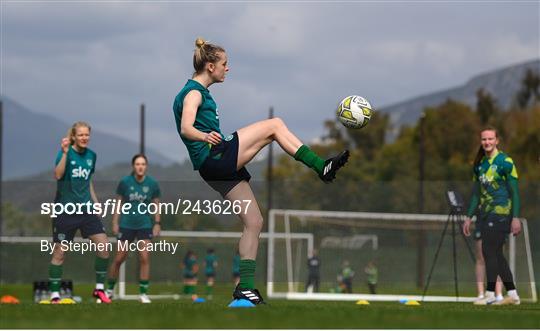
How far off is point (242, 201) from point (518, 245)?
16.3 m

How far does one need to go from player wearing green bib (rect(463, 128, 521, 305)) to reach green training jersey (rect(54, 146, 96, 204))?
15.7 ft

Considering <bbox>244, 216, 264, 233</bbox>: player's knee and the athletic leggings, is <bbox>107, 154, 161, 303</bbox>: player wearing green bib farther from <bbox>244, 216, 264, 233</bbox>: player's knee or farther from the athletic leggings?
<bbox>244, 216, 264, 233</bbox>: player's knee

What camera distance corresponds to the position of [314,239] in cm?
2545

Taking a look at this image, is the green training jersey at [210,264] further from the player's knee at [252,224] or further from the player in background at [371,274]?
the player's knee at [252,224]

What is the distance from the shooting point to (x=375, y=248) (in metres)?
25.4

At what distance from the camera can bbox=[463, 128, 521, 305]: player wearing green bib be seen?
13.8 meters

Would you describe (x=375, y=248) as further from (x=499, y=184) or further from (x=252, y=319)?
(x=252, y=319)

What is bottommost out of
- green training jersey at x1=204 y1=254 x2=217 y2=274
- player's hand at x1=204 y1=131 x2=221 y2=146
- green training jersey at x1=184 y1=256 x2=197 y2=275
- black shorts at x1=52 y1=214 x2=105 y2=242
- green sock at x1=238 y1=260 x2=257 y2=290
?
green sock at x1=238 y1=260 x2=257 y2=290

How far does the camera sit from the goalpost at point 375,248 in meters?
24.3

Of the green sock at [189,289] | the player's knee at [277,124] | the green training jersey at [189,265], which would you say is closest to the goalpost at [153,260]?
the green sock at [189,289]

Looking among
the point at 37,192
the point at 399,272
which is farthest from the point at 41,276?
the point at 399,272

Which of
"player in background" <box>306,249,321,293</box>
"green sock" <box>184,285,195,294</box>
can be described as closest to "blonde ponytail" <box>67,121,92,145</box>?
"green sock" <box>184,285,195,294</box>

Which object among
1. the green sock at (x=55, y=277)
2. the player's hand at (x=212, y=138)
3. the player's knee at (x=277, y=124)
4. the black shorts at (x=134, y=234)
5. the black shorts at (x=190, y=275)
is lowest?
the green sock at (x=55, y=277)

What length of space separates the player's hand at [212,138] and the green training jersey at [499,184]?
224 inches
